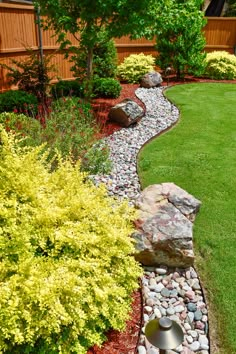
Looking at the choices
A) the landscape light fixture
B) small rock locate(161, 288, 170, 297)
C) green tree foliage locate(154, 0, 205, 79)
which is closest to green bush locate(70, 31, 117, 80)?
green tree foliage locate(154, 0, 205, 79)

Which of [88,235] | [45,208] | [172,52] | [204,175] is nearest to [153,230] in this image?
[88,235]

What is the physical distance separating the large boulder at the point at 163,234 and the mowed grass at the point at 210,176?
1.14 ft

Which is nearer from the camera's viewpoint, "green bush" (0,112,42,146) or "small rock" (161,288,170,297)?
"small rock" (161,288,170,297)

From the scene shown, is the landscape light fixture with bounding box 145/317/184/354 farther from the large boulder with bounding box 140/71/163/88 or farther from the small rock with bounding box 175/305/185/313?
the large boulder with bounding box 140/71/163/88

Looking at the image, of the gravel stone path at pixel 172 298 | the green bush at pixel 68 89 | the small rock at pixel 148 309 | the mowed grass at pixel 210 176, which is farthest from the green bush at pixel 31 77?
the small rock at pixel 148 309

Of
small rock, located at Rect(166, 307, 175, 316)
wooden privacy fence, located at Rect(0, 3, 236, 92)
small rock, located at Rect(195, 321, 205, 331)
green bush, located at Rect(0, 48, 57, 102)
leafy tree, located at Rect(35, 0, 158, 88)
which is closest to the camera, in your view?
small rock, located at Rect(195, 321, 205, 331)

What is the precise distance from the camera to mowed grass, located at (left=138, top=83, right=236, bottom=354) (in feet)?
11.1

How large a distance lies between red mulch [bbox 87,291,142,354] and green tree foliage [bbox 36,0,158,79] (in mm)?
6182

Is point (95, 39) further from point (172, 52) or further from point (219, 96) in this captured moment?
point (172, 52)

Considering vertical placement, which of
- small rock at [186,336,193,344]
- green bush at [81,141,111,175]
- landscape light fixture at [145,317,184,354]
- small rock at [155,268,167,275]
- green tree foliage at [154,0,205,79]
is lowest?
small rock at [186,336,193,344]

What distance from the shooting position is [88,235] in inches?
106

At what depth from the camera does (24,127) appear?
5520 mm

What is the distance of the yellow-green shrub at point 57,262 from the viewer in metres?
2.26

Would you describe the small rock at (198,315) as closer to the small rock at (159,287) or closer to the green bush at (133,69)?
the small rock at (159,287)
